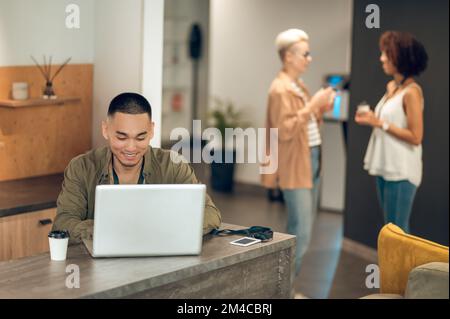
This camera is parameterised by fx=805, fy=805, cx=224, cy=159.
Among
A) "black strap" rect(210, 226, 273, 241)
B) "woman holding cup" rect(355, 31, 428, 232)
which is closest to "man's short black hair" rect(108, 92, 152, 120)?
"black strap" rect(210, 226, 273, 241)

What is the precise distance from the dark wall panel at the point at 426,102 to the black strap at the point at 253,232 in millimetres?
2848

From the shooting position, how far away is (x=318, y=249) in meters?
6.89

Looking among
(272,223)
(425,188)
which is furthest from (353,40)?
(272,223)

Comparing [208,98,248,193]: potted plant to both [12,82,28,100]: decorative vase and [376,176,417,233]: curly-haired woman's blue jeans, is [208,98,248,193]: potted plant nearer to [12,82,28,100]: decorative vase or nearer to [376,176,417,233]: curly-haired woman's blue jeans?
[376,176,417,233]: curly-haired woman's blue jeans

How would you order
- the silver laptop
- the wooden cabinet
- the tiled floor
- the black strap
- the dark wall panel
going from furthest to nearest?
the dark wall panel → the tiled floor → the wooden cabinet → the black strap → the silver laptop

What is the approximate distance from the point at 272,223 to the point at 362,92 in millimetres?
1888

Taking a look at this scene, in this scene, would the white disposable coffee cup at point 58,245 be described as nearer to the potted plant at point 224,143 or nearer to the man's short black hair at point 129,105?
the man's short black hair at point 129,105

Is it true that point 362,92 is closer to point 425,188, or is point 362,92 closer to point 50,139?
point 425,188

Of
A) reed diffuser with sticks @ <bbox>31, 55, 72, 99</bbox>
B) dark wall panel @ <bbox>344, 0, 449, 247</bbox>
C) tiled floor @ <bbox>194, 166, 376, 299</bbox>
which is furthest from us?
dark wall panel @ <bbox>344, 0, 449, 247</bbox>

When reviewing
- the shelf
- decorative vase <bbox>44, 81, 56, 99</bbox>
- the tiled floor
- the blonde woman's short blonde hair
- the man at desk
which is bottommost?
the tiled floor

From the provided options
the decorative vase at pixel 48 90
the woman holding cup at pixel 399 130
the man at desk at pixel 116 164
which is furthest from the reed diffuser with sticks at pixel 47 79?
the woman holding cup at pixel 399 130

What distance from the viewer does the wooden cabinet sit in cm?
414

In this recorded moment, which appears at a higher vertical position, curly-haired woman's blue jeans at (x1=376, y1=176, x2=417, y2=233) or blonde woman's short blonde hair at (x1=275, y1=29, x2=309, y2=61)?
blonde woman's short blonde hair at (x1=275, y1=29, x2=309, y2=61)

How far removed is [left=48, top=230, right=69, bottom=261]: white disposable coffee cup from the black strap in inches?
28.9
